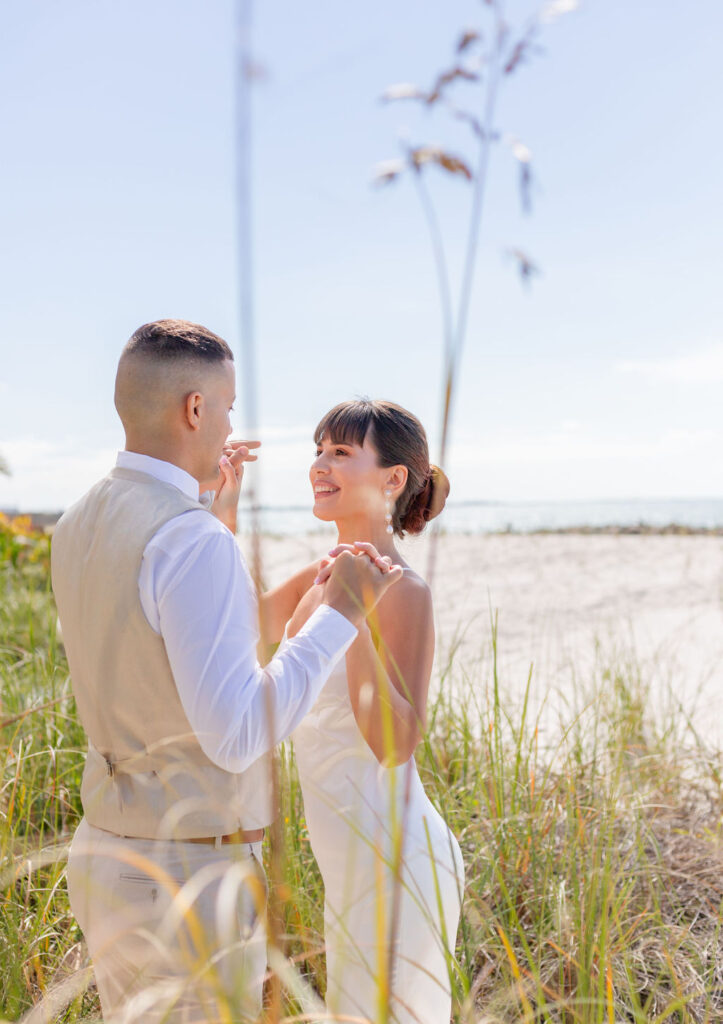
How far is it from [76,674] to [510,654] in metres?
5.54

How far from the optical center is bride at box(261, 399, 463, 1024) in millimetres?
1985

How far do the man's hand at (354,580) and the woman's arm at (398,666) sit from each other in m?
0.25

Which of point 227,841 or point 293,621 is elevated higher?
point 293,621

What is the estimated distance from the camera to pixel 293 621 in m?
2.50

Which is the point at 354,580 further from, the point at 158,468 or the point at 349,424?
the point at 349,424

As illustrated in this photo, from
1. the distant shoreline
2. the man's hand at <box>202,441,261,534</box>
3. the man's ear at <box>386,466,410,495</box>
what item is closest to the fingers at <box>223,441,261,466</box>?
the man's hand at <box>202,441,261,534</box>

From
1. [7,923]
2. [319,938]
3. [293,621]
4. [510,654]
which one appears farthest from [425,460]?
[510,654]

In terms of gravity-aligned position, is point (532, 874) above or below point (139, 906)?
below

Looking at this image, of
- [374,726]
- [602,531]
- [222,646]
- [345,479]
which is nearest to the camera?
[222,646]

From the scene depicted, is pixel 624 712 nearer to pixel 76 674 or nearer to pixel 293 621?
pixel 293 621

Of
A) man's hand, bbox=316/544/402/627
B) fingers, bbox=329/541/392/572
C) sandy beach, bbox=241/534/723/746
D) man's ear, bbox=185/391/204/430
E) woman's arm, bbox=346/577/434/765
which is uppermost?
man's ear, bbox=185/391/204/430

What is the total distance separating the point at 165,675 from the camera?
1701mm

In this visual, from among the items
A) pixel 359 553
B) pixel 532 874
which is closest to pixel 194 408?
pixel 359 553

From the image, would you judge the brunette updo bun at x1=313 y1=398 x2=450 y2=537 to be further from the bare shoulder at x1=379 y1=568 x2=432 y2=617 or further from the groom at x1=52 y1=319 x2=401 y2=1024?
the groom at x1=52 y1=319 x2=401 y2=1024
